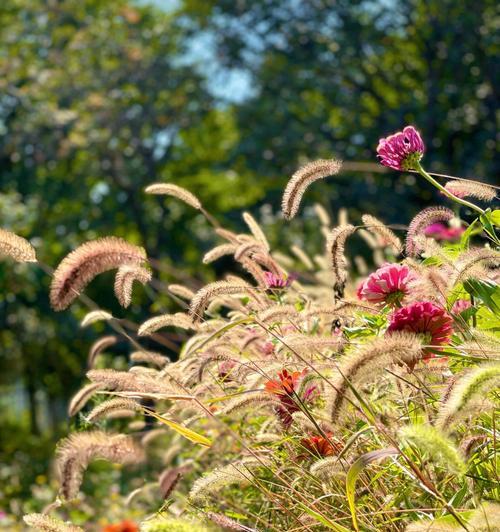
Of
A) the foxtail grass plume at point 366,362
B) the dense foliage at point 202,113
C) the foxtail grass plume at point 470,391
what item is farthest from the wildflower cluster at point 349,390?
the dense foliage at point 202,113

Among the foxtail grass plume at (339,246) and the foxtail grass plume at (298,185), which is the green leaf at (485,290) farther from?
the foxtail grass plume at (298,185)

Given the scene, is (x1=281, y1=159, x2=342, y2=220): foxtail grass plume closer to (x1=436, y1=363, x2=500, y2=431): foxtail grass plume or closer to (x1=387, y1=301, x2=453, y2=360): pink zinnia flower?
(x1=387, y1=301, x2=453, y2=360): pink zinnia flower

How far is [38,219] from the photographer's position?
16234mm

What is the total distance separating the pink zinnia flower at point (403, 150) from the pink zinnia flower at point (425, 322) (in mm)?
366

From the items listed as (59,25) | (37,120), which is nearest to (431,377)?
(37,120)

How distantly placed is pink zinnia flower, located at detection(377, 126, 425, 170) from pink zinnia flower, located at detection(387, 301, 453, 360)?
1.20 ft

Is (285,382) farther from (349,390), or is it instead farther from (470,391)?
(470,391)

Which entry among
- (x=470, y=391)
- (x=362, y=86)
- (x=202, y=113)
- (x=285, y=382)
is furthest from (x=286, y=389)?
(x=202, y=113)

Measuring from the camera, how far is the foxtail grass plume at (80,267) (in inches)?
76.5

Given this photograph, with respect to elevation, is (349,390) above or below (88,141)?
above

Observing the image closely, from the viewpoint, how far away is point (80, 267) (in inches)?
77.3

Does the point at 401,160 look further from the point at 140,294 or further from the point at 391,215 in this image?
the point at 140,294

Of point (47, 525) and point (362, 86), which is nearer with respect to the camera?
point (47, 525)

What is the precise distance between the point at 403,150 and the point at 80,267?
0.85 m
